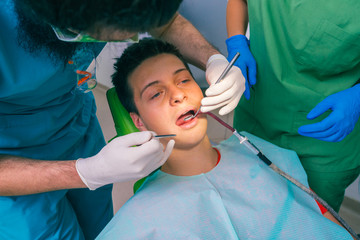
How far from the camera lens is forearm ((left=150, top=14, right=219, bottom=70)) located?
1.39m

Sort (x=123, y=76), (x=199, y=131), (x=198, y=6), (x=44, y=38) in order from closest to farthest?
(x=44, y=38), (x=199, y=131), (x=123, y=76), (x=198, y=6)

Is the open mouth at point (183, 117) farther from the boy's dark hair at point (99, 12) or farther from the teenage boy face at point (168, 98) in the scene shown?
the boy's dark hair at point (99, 12)

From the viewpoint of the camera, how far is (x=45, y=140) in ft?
3.70

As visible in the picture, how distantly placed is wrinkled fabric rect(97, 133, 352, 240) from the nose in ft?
1.24

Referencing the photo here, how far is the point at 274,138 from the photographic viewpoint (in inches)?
54.5

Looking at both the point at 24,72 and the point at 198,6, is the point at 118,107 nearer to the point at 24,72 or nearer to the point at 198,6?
the point at 24,72

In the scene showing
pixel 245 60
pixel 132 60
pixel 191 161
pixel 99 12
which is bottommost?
pixel 191 161

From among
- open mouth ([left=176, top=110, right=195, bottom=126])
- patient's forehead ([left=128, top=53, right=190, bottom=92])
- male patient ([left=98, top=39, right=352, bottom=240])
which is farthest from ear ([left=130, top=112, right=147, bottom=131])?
open mouth ([left=176, top=110, right=195, bottom=126])

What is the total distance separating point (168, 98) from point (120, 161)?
0.37 meters

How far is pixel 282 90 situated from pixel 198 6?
104cm

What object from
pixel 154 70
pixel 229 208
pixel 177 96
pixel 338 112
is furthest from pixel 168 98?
pixel 338 112

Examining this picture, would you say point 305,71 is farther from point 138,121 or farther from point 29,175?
point 29,175

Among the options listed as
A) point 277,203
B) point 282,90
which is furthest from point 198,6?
point 277,203

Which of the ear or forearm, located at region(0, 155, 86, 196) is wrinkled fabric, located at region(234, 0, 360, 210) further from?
forearm, located at region(0, 155, 86, 196)
